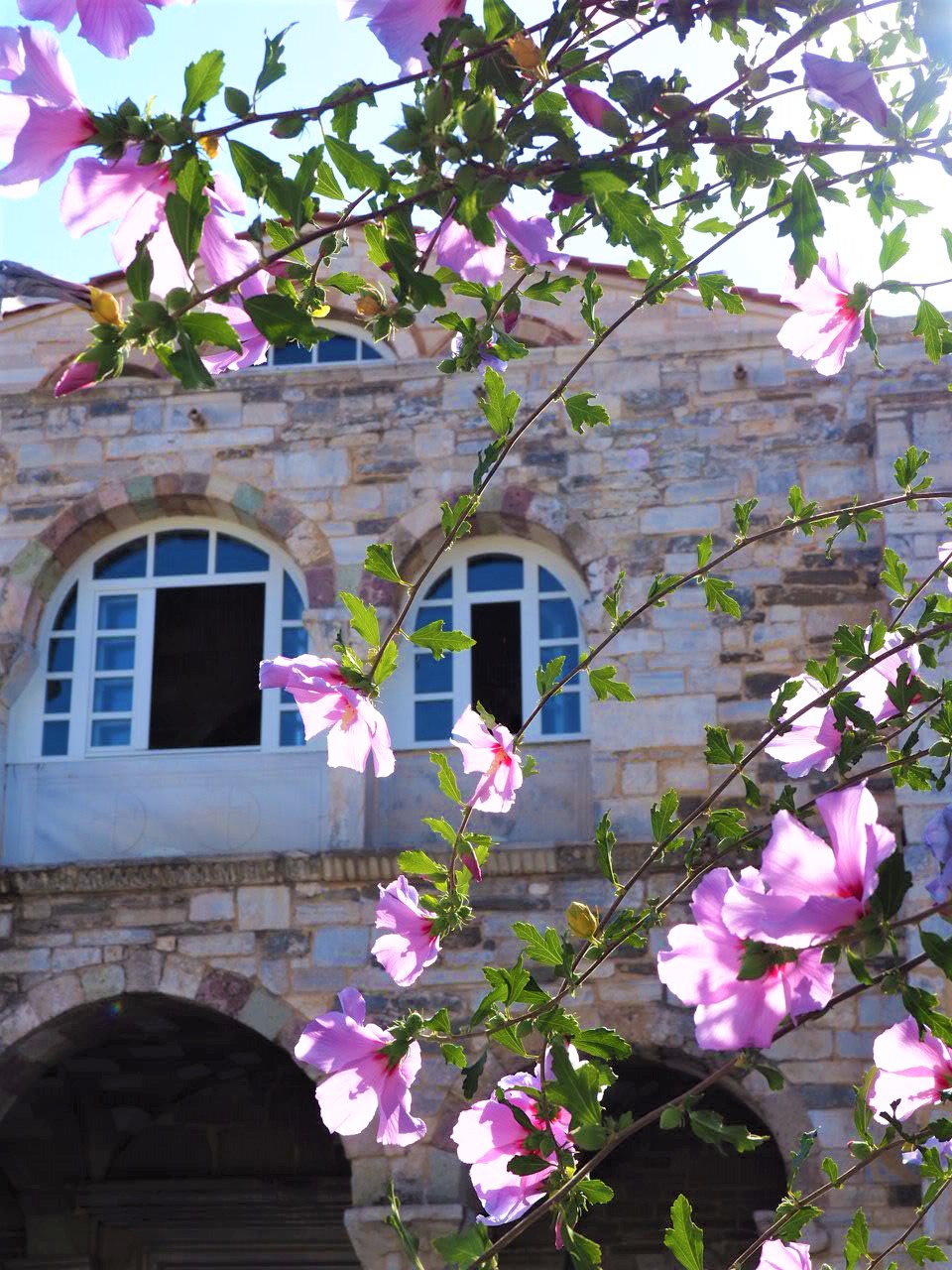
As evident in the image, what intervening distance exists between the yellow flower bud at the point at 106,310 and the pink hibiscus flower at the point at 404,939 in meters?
0.97

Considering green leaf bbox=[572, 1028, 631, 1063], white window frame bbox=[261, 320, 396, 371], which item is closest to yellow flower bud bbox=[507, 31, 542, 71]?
green leaf bbox=[572, 1028, 631, 1063]

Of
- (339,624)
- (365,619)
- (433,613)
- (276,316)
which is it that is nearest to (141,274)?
(276,316)

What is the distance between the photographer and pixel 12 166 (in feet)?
6.99

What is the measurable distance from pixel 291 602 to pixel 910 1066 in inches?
275

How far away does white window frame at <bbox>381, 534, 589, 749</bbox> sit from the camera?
29.1 feet

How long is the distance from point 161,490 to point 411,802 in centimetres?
195

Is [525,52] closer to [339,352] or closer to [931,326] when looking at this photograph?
[931,326]

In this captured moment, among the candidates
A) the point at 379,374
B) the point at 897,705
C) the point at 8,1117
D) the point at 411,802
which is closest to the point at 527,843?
the point at 411,802

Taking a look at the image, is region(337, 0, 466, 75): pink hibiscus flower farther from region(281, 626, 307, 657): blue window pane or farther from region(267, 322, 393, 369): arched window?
region(267, 322, 393, 369): arched window

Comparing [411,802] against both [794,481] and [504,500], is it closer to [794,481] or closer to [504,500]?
[504,500]

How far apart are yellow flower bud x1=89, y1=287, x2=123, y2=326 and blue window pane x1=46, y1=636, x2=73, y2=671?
7.32 metres

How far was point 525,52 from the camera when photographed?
Answer: 2.38m

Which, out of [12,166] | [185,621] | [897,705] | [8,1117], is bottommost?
[8,1117]

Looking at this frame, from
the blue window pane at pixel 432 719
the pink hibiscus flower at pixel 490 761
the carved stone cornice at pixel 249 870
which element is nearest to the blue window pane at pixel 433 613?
the blue window pane at pixel 432 719
